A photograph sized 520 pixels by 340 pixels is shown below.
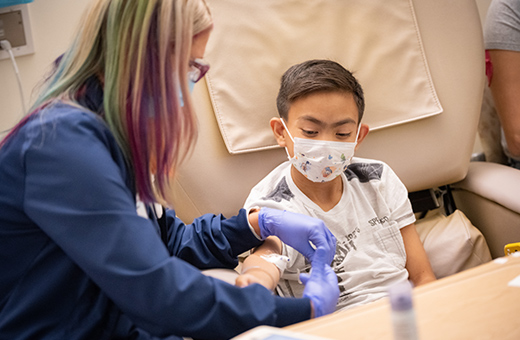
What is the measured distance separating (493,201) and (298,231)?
76 cm

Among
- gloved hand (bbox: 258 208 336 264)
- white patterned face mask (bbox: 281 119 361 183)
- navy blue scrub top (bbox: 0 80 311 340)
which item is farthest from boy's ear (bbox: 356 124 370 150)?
navy blue scrub top (bbox: 0 80 311 340)

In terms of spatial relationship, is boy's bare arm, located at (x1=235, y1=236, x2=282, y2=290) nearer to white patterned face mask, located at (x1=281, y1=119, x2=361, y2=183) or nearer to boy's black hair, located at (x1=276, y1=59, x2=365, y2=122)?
white patterned face mask, located at (x1=281, y1=119, x2=361, y2=183)

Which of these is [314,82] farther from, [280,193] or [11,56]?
[11,56]

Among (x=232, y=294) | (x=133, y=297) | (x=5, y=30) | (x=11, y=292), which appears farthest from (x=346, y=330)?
(x=5, y=30)

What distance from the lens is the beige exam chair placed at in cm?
162

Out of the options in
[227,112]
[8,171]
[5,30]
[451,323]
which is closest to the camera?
[451,323]

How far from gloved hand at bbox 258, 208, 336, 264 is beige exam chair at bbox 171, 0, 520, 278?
33 cm

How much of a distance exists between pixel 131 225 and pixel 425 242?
1130mm

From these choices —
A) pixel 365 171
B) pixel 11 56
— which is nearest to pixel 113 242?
pixel 365 171

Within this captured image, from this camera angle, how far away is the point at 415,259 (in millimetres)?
1535

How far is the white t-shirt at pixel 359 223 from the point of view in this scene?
1.42 meters

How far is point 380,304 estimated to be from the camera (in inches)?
32.3

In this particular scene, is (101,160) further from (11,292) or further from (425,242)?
(425,242)

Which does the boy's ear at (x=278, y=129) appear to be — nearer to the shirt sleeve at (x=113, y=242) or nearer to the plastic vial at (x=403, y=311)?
the shirt sleeve at (x=113, y=242)
